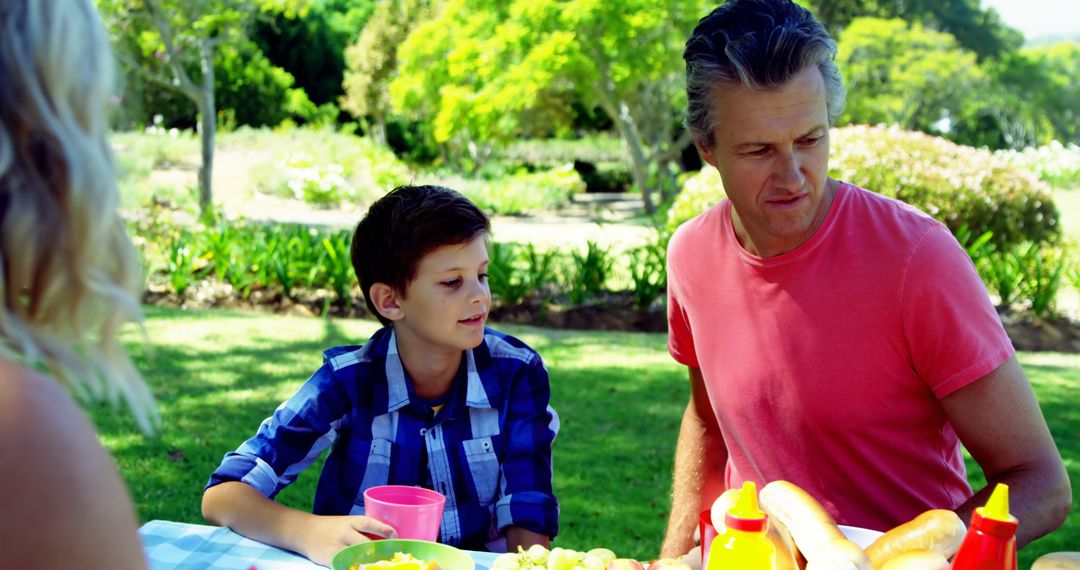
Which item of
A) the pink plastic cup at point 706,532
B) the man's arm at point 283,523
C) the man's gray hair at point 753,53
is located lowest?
the man's arm at point 283,523

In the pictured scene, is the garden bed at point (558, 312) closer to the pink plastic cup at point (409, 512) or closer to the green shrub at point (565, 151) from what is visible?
the pink plastic cup at point (409, 512)

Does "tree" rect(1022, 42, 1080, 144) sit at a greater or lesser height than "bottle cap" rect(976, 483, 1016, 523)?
greater

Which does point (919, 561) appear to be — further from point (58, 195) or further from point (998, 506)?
point (58, 195)

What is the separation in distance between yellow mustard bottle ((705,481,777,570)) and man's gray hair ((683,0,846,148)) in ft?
3.64

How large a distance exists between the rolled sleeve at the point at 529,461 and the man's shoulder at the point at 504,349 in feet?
0.08

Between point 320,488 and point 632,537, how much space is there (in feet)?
7.12

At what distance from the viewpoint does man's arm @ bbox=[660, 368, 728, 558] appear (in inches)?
102

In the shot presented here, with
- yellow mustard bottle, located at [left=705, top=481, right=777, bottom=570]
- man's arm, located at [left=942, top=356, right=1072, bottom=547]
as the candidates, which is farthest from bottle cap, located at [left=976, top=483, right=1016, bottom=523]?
man's arm, located at [left=942, top=356, right=1072, bottom=547]

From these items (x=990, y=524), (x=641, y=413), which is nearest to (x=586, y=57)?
(x=641, y=413)

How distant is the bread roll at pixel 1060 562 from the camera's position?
1489 millimetres

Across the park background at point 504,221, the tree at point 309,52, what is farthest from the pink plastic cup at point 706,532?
the tree at point 309,52

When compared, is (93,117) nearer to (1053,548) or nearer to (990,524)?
(990,524)

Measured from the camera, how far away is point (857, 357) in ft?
7.19

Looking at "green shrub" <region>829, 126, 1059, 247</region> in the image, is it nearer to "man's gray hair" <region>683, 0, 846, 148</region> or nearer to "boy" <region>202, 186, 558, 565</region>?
"man's gray hair" <region>683, 0, 846, 148</region>
